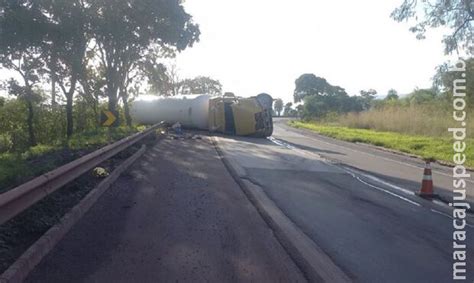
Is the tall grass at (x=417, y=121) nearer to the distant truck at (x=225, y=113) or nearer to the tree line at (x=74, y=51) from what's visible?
the distant truck at (x=225, y=113)

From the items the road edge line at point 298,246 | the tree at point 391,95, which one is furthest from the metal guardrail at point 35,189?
the tree at point 391,95

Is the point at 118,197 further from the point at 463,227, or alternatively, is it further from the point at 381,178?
the point at 381,178

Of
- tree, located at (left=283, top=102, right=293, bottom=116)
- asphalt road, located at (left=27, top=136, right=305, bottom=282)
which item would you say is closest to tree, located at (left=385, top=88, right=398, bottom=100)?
tree, located at (left=283, top=102, right=293, bottom=116)

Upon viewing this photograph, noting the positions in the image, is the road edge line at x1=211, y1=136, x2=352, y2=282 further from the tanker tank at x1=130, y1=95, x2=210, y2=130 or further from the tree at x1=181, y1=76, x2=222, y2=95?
the tree at x1=181, y1=76, x2=222, y2=95

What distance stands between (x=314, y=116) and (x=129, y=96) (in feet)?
139

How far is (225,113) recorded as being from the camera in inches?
1249

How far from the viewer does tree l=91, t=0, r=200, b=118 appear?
28188 mm

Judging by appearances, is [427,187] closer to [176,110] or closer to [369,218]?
[369,218]

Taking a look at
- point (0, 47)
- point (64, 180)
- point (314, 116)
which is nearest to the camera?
point (64, 180)

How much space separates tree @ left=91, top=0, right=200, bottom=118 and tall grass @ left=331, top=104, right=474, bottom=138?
50.3 feet

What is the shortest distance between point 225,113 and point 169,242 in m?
25.9

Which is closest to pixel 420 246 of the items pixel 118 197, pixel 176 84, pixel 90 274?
pixel 90 274

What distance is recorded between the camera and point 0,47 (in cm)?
2489

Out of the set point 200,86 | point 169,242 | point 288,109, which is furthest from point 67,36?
point 288,109
